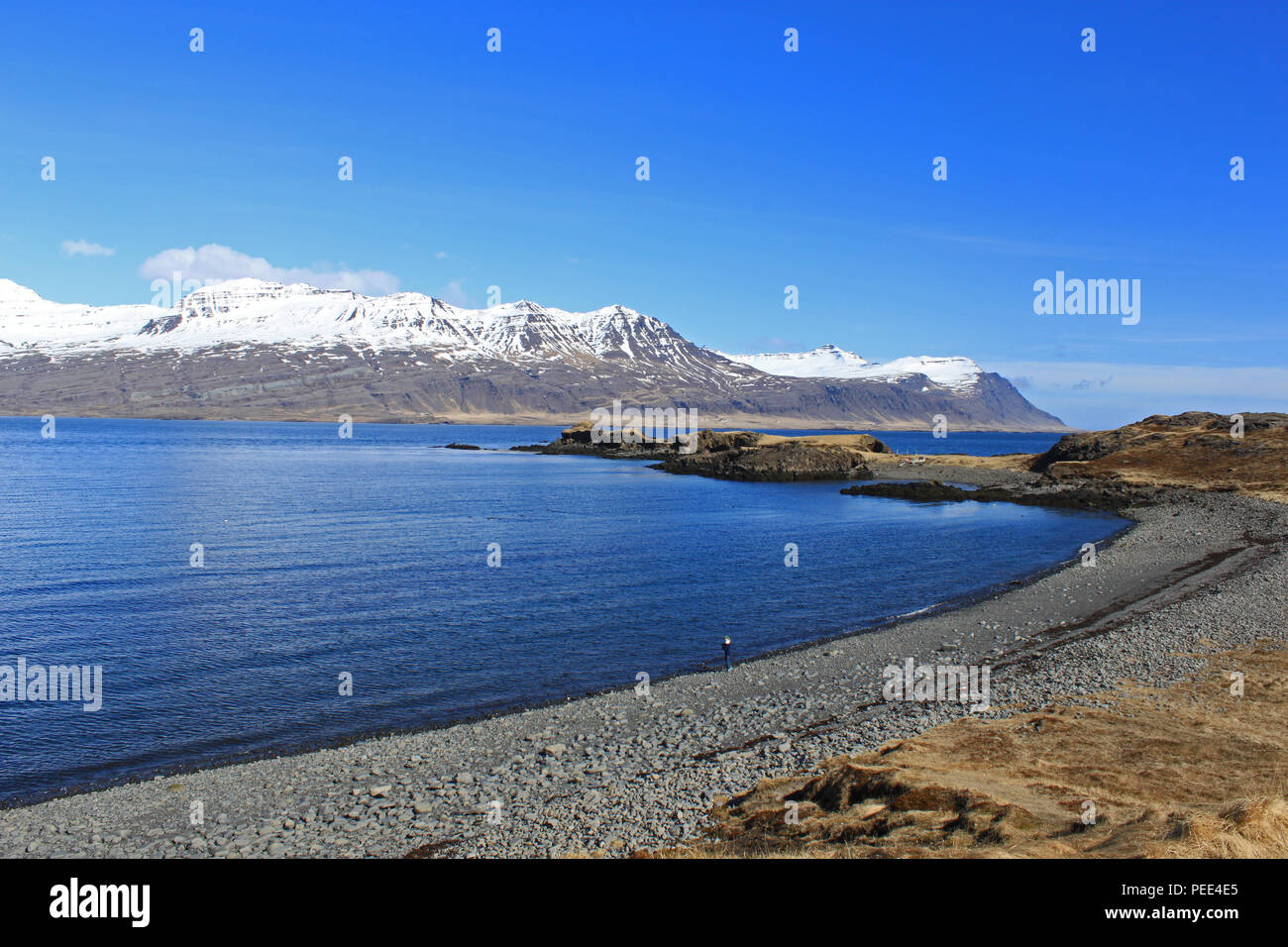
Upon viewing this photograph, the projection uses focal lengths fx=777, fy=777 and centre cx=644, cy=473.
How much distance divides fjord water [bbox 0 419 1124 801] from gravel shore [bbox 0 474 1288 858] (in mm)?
2157

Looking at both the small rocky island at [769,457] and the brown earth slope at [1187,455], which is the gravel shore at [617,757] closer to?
the brown earth slope at [1187,455]

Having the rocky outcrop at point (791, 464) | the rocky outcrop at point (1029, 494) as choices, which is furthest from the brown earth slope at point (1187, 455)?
the rocky outcrop at point (791, 464)

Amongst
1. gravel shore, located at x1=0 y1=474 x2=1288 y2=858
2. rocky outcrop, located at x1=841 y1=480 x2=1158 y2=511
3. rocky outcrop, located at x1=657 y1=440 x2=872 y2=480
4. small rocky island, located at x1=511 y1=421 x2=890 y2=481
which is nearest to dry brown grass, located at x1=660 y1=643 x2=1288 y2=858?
gravel shore, located at x1=0 y1=474 x2=1288 y2=858

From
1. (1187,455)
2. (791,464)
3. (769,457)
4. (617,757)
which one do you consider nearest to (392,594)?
(617,757)

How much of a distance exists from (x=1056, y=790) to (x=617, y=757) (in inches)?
352

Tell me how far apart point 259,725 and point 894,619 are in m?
23.8

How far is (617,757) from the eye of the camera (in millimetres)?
17734

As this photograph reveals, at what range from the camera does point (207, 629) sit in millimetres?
28688

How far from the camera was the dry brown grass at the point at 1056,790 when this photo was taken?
33.1ft

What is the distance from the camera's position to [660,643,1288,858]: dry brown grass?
10.1 metres

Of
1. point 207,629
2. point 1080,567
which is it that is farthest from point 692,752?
point 1080,567

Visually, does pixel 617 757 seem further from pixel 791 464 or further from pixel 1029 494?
pixel 791 464

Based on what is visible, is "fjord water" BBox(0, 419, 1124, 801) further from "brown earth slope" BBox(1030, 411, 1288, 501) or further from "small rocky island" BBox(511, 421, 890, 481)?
"small rocky island" BBox(511, 421, 890, 481)
